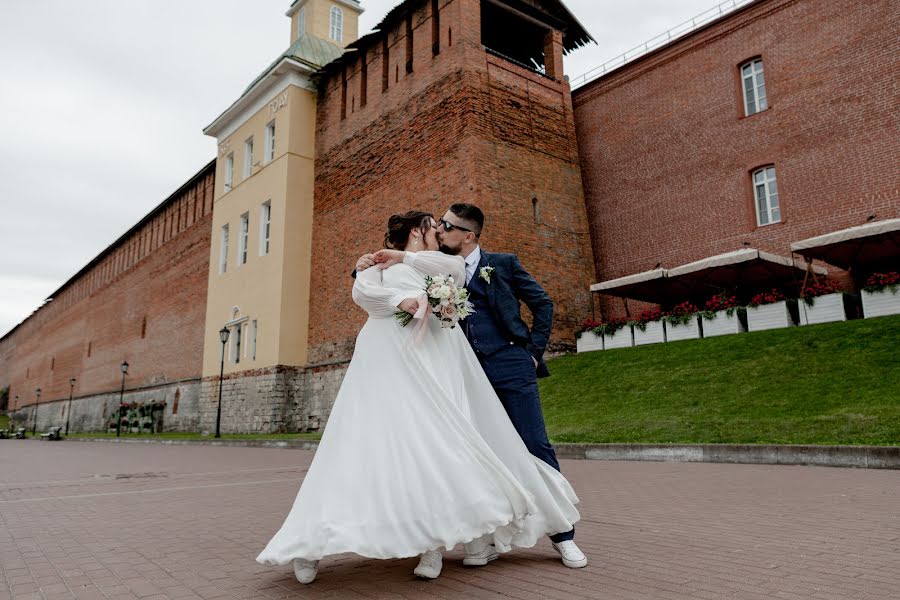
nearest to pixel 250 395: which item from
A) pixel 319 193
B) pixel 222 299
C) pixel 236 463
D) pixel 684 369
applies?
pixel 222 299

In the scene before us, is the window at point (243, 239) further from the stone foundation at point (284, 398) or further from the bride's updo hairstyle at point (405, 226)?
the bride's updo hairstyle at point (405, 226)

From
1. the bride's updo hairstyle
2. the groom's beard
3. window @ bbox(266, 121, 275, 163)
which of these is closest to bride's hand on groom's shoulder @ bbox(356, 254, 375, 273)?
the bride's updo hairstyle

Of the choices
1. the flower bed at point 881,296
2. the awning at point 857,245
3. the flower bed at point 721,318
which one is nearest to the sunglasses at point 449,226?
the awning at point 857,245

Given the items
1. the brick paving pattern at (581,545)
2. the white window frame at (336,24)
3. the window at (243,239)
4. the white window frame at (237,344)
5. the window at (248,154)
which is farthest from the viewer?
the white window frame at (336,24)

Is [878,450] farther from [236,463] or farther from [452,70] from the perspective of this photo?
[452,70]

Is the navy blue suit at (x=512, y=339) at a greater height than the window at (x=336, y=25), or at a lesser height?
lesser

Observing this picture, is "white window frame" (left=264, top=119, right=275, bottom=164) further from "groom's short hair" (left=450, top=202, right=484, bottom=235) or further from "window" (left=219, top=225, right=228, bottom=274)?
"groom's short hair" (left=450, top=202, right=484, bottom=235)

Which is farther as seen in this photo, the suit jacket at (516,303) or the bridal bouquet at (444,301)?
the suit jacket at (516,303)

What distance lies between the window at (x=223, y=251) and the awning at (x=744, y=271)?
20222 mm

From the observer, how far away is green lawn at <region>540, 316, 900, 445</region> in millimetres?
9023

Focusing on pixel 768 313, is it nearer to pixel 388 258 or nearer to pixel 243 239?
pixel 388 258

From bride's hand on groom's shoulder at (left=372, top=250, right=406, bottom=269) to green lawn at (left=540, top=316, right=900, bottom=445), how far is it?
6.99 meters

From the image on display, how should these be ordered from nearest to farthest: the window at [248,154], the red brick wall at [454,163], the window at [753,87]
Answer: the window at [753,87]
the red brick wall at [454,163]
the window at [248,154]

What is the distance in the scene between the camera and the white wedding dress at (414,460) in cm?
291
